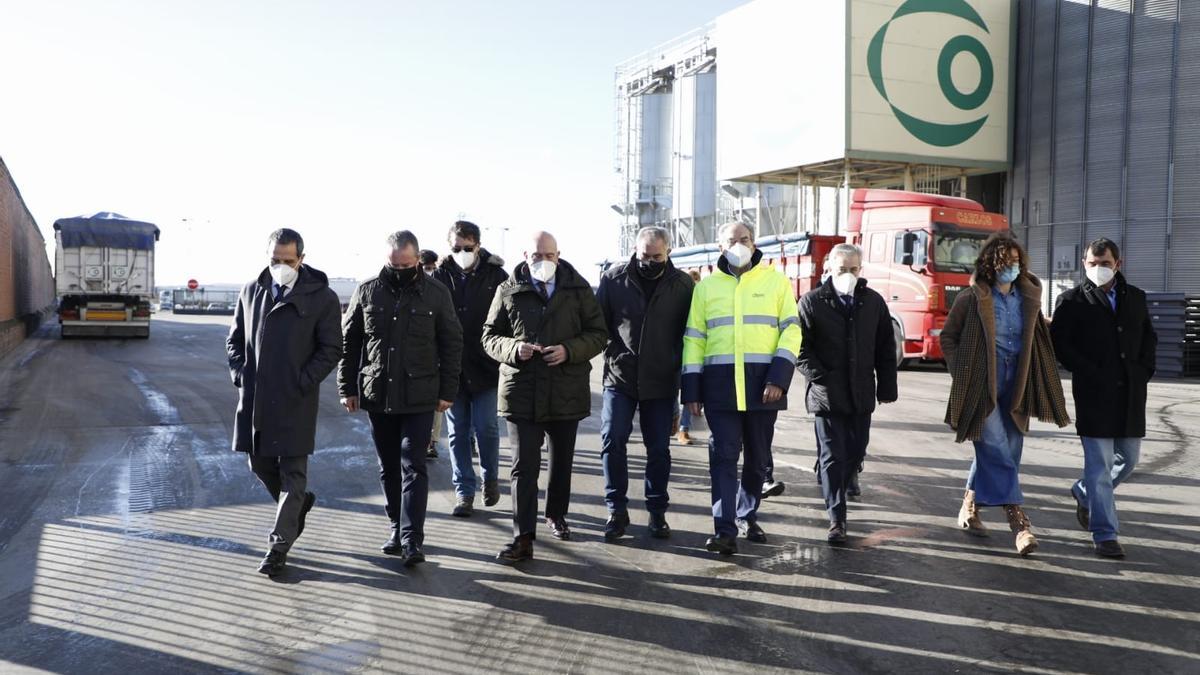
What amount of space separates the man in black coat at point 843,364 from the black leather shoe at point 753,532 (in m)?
0.46

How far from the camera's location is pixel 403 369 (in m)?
5.69

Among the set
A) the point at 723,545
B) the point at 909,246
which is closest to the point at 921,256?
the point at 909,246

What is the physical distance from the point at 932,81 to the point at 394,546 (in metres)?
26.2

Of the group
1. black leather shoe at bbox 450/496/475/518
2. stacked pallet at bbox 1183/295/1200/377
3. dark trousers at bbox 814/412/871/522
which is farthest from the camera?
stacked pallet at bbox 1183/295/1200/377

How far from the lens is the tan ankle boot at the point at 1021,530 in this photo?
5.75 m

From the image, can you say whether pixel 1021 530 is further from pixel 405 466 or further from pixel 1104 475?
pixel 405 466

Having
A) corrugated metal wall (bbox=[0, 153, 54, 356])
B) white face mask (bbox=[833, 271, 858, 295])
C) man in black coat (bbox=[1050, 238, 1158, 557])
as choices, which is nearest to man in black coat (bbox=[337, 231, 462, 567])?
white face mask (bbox=[833, 271, 858, 295])

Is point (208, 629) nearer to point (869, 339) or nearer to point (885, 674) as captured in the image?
point (885, 674)

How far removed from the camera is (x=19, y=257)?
29703mm

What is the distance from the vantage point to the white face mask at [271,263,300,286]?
5.50m

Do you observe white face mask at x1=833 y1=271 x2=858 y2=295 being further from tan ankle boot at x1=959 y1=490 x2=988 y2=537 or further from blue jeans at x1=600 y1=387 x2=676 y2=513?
tan ankle boot at x1=959 y1=490 x2=988 y2=537

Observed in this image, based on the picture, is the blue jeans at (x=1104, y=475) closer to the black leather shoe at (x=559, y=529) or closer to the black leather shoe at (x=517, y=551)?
the black leather shoe at (x=559, y=529)

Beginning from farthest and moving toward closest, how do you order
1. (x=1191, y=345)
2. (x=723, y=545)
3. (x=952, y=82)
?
1. (x=952, y=82)
2. (x=1191, y=345)
3. (x=723, y=545)

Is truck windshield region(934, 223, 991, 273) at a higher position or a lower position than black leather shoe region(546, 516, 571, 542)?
higher
